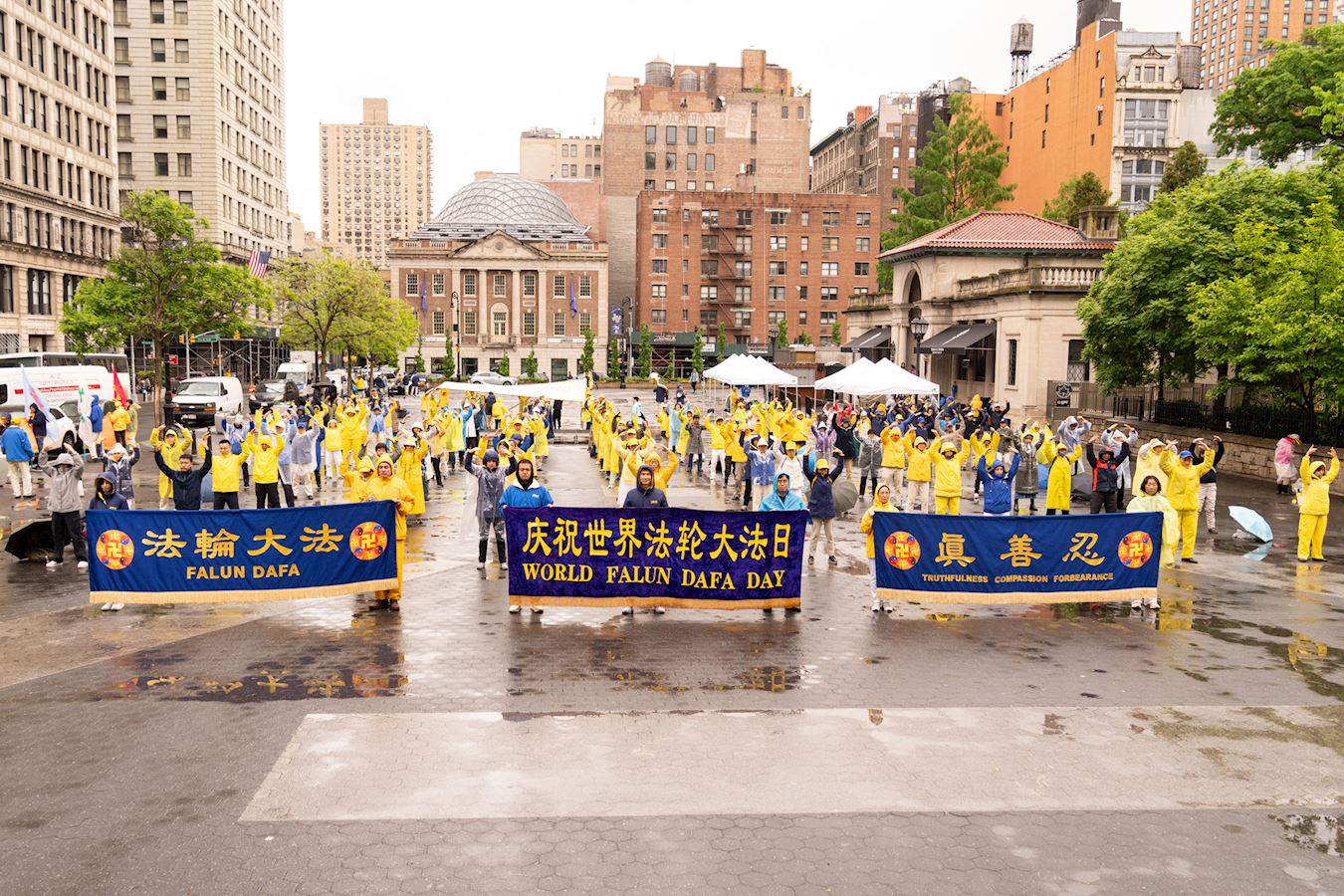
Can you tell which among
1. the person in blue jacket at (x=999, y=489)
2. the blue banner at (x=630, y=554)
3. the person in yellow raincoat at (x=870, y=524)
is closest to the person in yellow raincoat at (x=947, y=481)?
the person in blue jacket at (x=999, y=489)

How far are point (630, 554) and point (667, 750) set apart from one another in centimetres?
417

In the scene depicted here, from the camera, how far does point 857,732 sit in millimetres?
8586

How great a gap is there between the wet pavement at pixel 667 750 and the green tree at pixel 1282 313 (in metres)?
14.3

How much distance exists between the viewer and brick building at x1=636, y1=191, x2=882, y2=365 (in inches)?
3752

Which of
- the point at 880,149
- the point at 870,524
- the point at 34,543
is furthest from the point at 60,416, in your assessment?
the point at 880,149

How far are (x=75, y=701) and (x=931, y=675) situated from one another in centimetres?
785

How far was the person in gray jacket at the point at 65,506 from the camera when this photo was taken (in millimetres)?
14172

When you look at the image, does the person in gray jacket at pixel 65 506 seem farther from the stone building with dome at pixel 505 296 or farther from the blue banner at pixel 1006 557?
the stone building with dome at pixel 505 296

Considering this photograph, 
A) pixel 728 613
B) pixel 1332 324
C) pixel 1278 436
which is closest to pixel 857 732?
pixel 728 613

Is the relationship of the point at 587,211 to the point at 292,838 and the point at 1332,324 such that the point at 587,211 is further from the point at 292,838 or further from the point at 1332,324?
the point at 292,838

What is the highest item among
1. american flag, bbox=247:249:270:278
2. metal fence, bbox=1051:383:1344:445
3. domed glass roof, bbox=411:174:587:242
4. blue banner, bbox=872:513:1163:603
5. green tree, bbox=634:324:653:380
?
domed glass roof, bbox=411:174:587:242

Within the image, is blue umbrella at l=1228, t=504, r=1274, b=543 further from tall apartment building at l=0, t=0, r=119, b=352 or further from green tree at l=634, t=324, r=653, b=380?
green tree at l=634, t=324, r=653, b=380

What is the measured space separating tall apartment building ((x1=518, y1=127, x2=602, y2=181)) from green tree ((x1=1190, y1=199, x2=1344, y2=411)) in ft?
409

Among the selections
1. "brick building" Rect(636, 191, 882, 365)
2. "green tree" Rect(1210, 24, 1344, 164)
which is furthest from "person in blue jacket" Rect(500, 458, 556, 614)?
"brick building" Rect(636, 191, 882, 365)
